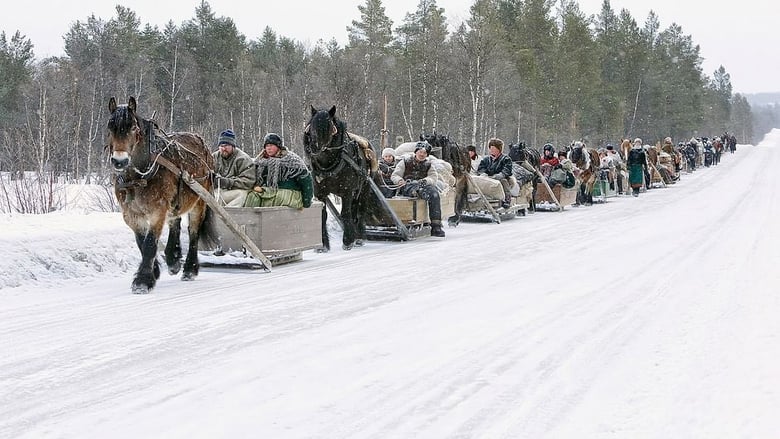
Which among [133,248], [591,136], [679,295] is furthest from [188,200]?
[591,136]

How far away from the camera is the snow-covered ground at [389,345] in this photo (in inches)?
142

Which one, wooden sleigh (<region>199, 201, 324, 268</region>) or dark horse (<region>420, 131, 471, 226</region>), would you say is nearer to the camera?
wooden sleigh (<region>199, 201, 324, 268</region>)

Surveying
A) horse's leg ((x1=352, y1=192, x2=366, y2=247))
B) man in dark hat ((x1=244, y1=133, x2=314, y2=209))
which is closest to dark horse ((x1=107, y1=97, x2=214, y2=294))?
man in dark hat ((x1=244, y1=133, x2=314, y2=209))

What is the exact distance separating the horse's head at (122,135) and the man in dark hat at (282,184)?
7.56 ft

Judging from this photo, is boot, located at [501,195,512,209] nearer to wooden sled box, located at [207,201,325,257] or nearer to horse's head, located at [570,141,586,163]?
horse's head, located at [570,141,586,163]

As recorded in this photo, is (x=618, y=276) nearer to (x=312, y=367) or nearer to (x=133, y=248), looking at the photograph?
(x=312, y=367)

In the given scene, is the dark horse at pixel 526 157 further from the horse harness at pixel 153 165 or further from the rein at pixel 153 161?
the rein at pixel 153 161

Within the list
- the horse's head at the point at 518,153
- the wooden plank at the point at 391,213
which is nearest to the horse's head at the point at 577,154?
the horse's head at the point at 518,153

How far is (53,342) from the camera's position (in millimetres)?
5168

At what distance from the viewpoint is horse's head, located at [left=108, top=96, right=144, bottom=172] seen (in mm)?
6816

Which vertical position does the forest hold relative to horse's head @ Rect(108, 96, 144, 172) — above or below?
above

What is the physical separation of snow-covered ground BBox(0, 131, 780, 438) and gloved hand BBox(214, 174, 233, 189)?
1.27 metres

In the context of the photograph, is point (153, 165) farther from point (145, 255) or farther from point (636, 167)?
point (636, 167)

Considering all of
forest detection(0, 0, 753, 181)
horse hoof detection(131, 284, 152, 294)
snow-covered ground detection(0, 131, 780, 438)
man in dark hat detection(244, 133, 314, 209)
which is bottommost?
snow-covered ground detection(0, 131, 780, 438)
